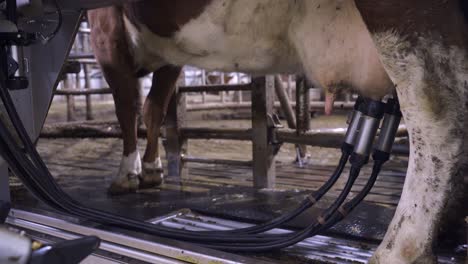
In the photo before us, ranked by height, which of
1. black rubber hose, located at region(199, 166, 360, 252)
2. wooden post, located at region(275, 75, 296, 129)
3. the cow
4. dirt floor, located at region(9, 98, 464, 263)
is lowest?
dirt floor, located at region(9, 98, 464, 263)

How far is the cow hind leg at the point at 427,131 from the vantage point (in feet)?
4.17

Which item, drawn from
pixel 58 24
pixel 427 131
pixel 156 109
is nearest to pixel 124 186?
pixel 156 109

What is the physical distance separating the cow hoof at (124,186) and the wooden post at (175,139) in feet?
2.01

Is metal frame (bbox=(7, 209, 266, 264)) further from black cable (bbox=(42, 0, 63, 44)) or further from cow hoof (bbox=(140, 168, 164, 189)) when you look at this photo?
cow hoof (bbox=(140, 168, 164, 189))

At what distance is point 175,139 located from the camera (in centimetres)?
325

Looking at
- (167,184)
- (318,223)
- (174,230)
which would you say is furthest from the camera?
(167,184)

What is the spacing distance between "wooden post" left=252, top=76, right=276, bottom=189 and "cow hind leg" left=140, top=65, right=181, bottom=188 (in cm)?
49

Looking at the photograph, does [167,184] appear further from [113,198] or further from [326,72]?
[326,72]

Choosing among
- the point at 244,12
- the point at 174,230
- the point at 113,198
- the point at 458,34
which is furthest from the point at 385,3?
the point at 113,198

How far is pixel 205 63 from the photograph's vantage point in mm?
2172

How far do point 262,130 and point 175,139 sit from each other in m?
0.71

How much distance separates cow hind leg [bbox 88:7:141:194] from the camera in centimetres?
247

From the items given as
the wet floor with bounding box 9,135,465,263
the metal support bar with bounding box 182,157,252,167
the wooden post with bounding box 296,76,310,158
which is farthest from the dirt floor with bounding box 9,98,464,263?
the wooden post with bounding box 296,76,310,158

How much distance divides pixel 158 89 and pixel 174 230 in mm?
1370
